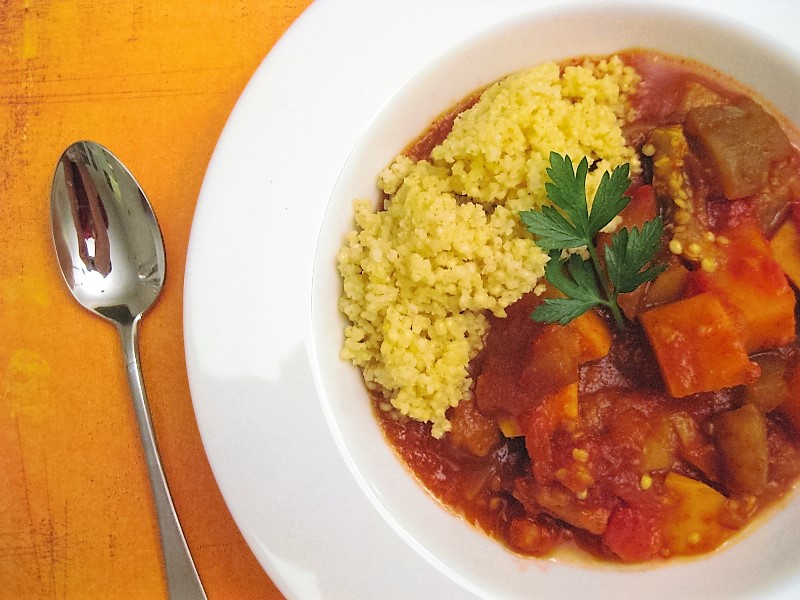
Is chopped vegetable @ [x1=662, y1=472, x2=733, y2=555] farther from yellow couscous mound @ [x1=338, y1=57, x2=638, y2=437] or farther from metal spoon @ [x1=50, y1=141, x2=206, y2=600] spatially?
metal spoon @ [x1=50, y1=141, x2=206, y2=600]

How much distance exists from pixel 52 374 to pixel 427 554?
139cm

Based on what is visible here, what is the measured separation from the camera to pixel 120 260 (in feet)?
6.87

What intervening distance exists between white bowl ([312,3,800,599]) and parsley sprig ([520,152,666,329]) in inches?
19.3

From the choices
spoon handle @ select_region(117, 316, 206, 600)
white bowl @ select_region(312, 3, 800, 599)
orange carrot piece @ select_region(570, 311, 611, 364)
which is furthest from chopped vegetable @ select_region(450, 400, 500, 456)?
spoon handle @ select_region(117, 316, 206, 600)

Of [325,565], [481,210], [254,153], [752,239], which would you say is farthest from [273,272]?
[752,239]

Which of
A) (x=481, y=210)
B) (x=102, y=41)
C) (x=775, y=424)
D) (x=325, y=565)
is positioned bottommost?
(x=775, y=424)

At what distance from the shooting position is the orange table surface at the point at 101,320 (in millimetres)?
2006

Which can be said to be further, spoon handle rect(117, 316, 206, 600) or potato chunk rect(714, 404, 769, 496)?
spoon handle rect(117, 316, 206, 600)

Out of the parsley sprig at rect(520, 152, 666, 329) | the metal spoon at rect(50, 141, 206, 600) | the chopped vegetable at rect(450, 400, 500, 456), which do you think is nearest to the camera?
the parsley sprig at rect(520, 152, 666, 329)

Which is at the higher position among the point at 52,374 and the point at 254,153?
the point at 254,153

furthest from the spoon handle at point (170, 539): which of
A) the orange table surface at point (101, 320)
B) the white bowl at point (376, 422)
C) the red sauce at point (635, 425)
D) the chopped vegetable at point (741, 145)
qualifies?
the chopped vegetable at point (741, 145)

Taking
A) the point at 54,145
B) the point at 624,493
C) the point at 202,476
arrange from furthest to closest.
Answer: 1. the point at 54,145
2. the point at 202,476
3. the point at 624,493

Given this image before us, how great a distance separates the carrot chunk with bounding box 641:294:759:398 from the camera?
1.76 m

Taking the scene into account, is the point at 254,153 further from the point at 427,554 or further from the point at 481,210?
the point at 427,554
